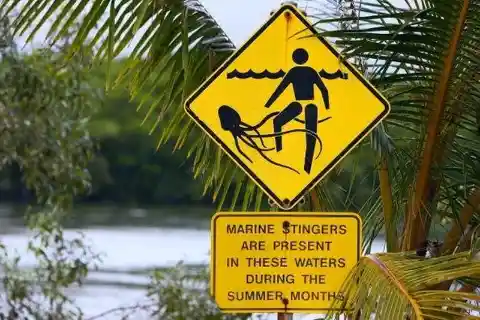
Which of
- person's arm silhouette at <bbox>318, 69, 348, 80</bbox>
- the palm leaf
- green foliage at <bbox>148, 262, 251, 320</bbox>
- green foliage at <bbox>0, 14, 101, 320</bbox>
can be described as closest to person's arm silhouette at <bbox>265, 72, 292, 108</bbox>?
person's arm silhouette at <bbox>318, 69, 348, 80</bbox>

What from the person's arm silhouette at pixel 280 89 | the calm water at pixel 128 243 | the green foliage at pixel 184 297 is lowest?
the calm water at pixel 128 243

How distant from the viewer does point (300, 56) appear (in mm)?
3611

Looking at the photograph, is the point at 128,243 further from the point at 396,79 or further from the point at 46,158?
the point at 396,79

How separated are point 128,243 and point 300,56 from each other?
1148cm

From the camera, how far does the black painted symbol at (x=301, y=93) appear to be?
3.51 meters

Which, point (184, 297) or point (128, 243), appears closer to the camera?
point (184, 297)

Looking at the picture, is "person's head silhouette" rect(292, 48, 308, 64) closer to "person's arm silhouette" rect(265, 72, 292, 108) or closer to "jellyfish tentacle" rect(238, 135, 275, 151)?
"person's arm silhouette" rect(265, 72, 292, 108)

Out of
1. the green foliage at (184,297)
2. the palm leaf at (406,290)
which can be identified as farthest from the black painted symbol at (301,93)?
the green foliage at (184,297)

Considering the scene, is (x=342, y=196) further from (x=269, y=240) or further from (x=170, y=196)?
(x=170, y=196)

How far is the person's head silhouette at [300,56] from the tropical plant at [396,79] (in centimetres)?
17

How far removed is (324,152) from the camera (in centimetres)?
350

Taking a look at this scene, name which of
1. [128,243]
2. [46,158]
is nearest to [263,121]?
[46,158]

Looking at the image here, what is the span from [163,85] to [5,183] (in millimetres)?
5045

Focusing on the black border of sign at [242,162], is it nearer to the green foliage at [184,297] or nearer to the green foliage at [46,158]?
the green foliage at [46,158]
